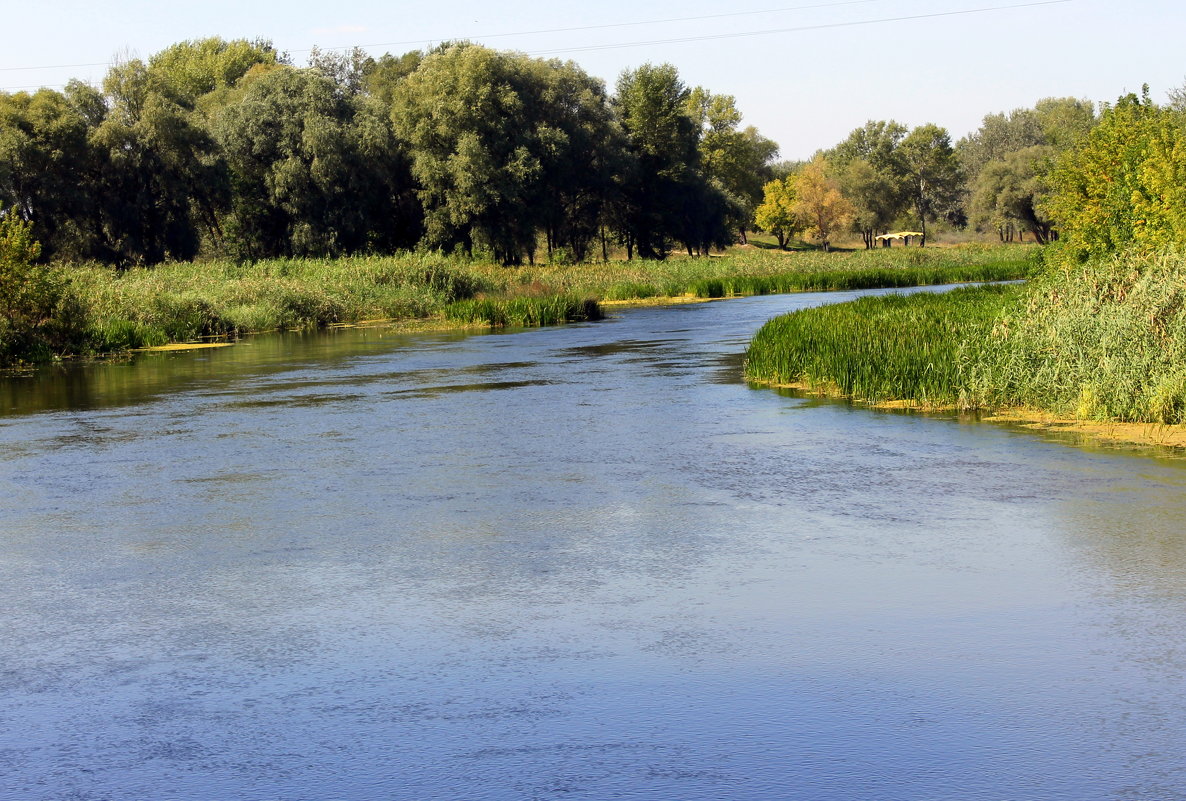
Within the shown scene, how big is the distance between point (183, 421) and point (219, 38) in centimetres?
8188

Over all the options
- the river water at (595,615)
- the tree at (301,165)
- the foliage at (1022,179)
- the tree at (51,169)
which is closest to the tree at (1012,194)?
the foliage at (1022,179)

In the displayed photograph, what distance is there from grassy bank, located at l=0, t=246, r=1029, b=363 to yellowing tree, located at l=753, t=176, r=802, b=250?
1781 inches

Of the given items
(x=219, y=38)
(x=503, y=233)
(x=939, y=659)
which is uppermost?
(x=219, y=38)

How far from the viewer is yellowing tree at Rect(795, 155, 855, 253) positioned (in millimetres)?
105938

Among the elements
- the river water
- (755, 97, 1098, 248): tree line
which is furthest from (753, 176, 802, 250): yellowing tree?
the river water

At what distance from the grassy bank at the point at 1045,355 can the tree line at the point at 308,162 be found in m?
36.7

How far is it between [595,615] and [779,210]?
9839cm

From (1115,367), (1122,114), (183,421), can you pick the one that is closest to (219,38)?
(1122,114)

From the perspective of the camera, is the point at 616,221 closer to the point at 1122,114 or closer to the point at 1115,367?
the point at 1122,114

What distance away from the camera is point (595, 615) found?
25.3 ft

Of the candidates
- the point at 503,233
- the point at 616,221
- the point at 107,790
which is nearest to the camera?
the point at 107,790

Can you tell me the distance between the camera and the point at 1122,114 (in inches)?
1230

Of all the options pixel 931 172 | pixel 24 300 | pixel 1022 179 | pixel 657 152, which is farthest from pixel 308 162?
pixel 931 172

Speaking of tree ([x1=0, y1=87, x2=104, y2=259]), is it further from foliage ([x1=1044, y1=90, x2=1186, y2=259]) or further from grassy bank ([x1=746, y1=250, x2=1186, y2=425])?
grassy bank ([x1=746, y1=250, x2=1186, y2=425])
